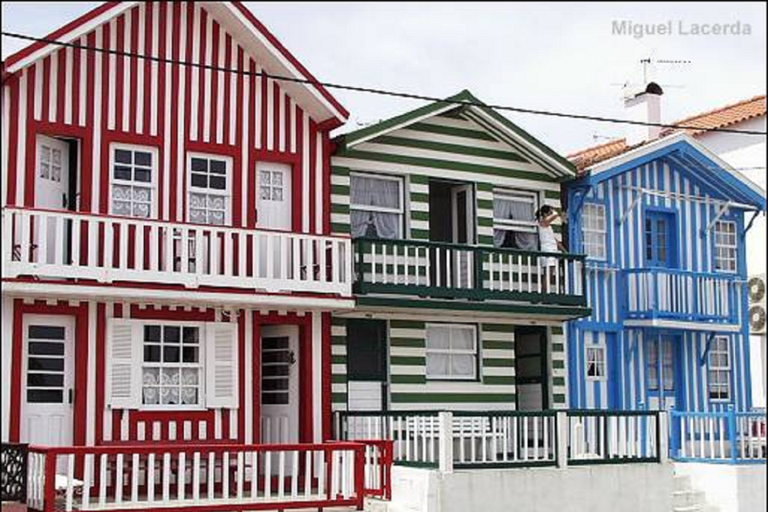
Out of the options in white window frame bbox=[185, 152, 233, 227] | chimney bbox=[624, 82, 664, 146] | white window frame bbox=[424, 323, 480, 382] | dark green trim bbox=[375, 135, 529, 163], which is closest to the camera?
white window frame bbox=[185, 152, 233, 227]

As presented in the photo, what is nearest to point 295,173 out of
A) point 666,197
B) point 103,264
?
point 103,264

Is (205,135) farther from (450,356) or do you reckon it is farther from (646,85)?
(646,85)

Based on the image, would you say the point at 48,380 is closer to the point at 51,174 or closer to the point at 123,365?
the point at 123,365

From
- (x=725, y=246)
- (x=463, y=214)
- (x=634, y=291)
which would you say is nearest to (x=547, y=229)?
(x=463, y=214)

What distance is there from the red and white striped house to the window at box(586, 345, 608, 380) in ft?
20.1

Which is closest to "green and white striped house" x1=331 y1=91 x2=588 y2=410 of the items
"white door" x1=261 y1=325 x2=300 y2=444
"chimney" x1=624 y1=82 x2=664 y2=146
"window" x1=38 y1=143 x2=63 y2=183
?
"white door" x1=261 y1=325 x2=300 y2=444

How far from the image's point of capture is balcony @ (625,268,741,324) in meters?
25.2

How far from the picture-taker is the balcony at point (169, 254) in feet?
59.0

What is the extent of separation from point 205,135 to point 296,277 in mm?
2712

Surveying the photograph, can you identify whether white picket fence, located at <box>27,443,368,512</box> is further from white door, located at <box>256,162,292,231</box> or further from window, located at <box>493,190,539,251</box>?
window, located at <box>493,190,539,251</box>

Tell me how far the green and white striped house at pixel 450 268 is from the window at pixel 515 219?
25mm

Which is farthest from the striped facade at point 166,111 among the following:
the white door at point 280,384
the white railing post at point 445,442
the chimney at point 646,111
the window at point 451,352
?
the chimney at point 646,111

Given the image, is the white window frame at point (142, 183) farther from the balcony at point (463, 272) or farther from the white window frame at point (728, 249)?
the white window frame at point (728, 249)

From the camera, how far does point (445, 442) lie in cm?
1914
